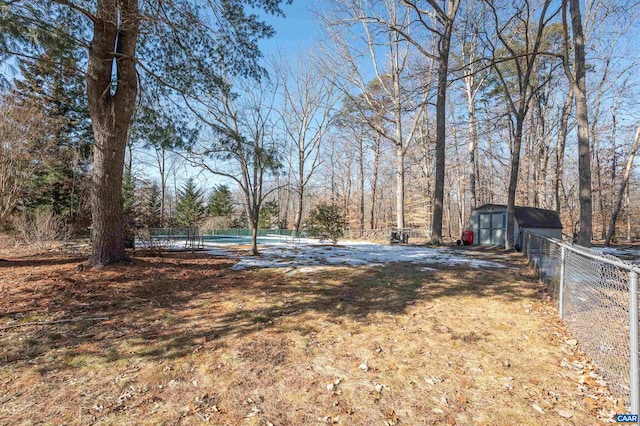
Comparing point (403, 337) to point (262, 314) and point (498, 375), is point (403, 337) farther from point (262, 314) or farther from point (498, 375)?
point (262, 314)

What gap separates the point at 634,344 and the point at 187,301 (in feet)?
15.0

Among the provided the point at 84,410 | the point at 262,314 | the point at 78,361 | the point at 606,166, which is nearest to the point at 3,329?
the point at 78,361

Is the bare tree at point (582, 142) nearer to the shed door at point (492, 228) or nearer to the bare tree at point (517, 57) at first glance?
the bare tree at point (517, 57)

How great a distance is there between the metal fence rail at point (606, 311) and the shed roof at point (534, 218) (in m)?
10.5

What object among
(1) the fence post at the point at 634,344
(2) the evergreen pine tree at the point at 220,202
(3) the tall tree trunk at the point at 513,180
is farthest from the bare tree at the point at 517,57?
(2) the evergreen pine tree at the point at 220,202

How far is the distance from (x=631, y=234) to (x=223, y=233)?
3039 cm

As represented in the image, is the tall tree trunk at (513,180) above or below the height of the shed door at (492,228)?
above

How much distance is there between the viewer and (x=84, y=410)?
212 centimetres

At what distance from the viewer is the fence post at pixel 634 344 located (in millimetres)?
1994

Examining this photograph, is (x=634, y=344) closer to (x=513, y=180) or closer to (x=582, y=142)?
(x=582, y=142)

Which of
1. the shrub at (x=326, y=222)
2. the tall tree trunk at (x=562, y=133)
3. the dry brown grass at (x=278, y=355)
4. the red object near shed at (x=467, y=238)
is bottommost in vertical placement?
the dry brown grass at (x=278, y=355)

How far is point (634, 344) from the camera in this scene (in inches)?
79.9

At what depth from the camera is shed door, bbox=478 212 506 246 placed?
1377 centimetres

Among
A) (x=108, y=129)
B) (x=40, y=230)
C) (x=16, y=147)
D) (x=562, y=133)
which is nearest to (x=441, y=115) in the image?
(x=562, y=133)
